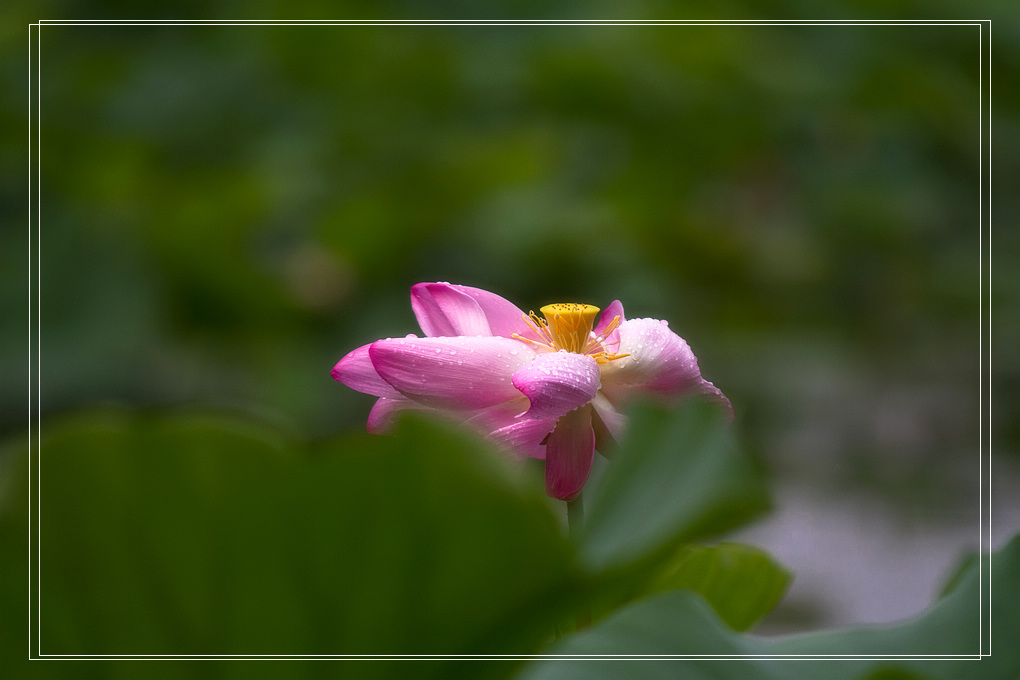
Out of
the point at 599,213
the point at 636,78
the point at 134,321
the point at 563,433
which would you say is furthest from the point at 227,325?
the point at 563,433

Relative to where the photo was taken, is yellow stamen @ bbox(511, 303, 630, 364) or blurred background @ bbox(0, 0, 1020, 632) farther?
blurred background @ bbox(0, 0, 1020, 632)

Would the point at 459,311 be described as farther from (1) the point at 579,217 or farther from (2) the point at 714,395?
(1) the point at 579,217

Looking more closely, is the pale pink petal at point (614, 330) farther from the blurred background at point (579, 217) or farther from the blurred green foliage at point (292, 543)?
the blurred background at point (579, 217)

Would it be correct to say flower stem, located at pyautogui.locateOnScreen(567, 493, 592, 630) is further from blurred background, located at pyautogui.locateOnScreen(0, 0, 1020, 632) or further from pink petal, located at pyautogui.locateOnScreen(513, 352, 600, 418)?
blurred background, located at pyautogui.locateOnScreen(0, 0, 1020, 632)

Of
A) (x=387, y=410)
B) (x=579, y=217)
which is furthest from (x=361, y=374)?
(x=579, y=217)

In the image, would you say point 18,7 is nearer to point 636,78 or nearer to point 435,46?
point 435,46

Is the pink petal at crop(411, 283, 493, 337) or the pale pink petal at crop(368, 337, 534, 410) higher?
the pink petal at crop(411, 283, 493, 337)

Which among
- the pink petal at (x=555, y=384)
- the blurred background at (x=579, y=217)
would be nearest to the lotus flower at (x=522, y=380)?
the pink petal at (x=555, y=384)

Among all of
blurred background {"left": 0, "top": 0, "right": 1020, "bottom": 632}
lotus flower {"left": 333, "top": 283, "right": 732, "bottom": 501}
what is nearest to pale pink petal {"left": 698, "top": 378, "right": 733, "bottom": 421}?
lotus flower {"left": 333, "top": 283, "right": 732, "bottom": 501}
